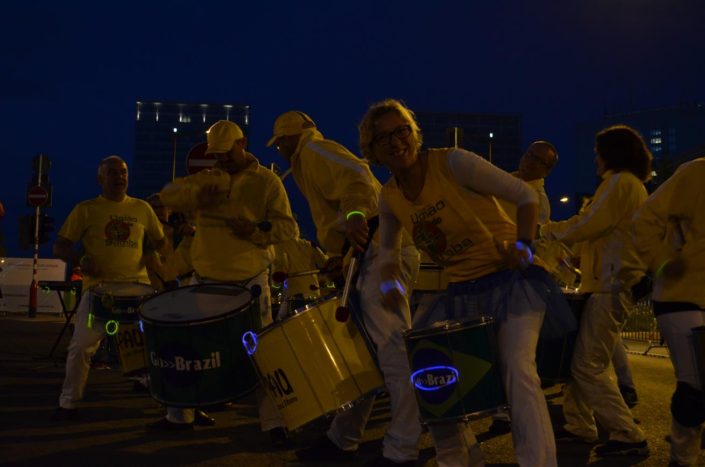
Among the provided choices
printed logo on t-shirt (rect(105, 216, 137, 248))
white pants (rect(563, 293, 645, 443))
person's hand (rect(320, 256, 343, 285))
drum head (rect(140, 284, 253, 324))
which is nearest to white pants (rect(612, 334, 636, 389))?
white pants (rect(563, 293, 645, 443))

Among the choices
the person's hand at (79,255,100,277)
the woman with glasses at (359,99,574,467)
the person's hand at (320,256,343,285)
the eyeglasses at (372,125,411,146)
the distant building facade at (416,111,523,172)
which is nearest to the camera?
the woman with glasses at (359,99,574,467)

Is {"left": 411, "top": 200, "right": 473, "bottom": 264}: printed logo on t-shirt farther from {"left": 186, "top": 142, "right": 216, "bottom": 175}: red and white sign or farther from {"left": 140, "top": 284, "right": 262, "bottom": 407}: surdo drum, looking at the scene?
{"left": 186, "top": 142, "right": 216, "bottom": 175}: red and white sign

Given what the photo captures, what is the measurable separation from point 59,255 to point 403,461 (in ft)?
12.5

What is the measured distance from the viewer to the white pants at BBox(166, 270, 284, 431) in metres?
5.85

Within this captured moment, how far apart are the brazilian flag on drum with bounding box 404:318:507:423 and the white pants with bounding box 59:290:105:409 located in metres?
3.97

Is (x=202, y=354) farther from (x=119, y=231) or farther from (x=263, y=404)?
(x=119, y=231)

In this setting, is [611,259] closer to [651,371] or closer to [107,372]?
[651,371]

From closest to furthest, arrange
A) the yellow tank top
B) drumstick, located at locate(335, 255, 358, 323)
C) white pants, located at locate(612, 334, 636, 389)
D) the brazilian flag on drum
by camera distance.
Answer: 1. the brazilian flag on drum
2. the yellow tank top
3. drumstick, located at locate(335, 255, 358, 323)
4. white pants, located at locate(612, 334, 636, 389)

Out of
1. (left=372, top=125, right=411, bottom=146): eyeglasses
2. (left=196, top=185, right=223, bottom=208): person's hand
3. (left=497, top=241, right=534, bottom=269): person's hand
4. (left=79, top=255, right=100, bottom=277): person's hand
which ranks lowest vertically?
(left=79, top=255, right=100, bottom=277): person's hand

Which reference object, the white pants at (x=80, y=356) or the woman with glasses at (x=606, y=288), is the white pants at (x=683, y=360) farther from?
the white pants at (x=80, y=356)

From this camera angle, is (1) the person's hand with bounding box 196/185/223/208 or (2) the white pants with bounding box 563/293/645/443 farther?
(1) the person's hand with bounding box 196/185/223/208

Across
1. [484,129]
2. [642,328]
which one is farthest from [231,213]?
[484,129]

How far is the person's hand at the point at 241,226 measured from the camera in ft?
20.1

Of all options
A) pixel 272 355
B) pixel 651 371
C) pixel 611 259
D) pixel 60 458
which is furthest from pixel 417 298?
pixel 651 371
